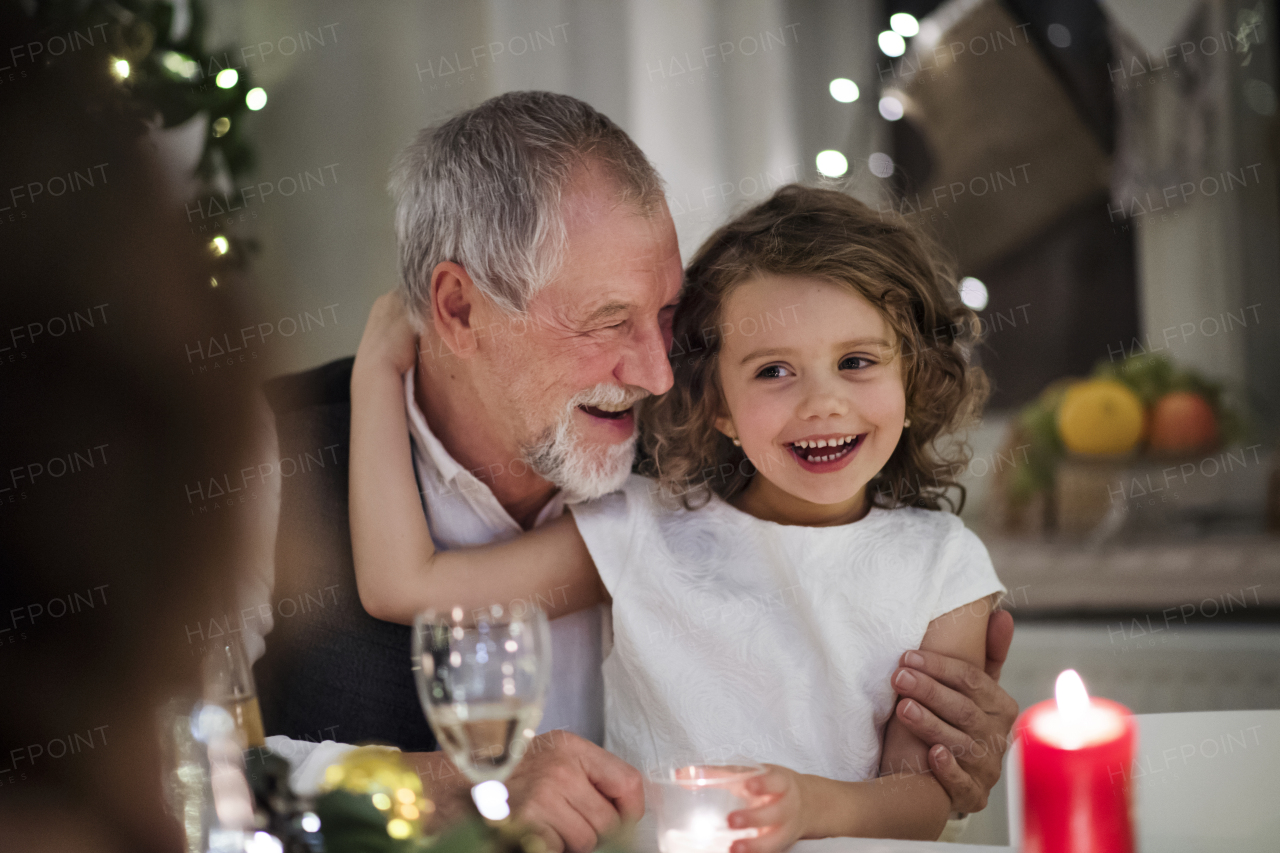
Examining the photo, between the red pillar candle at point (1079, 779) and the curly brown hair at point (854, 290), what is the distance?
2.24 feet

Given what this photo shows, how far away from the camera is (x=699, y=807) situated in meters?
0.71

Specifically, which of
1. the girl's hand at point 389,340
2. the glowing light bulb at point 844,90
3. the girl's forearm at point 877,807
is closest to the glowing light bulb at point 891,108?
the glowing light bulb at point 844,90

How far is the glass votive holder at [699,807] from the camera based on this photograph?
71 cm

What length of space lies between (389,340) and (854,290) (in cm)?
56

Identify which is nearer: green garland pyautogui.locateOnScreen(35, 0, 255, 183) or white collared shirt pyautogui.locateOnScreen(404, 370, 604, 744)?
green garland pyautogui.locateOnScreen(35, 0, 255, 183)

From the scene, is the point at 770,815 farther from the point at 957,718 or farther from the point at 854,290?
the point at 854,290

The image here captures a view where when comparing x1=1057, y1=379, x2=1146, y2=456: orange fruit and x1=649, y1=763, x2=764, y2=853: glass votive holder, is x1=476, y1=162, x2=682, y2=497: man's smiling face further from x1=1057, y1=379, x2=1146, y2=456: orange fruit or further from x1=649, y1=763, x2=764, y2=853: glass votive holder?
x1=1057, y1=379, x2=1146, y2=456: orange fruit


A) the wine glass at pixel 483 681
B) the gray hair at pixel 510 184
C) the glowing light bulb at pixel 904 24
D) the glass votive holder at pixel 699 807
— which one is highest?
the glowing light bulb at pixel 904 24

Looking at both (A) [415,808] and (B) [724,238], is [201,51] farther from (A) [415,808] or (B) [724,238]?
(A) [415,808]

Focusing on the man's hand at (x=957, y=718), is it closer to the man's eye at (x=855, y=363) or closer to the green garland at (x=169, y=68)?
the man's eye at (x=855, y=363)

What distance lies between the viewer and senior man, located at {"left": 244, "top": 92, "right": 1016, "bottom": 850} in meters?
1.18

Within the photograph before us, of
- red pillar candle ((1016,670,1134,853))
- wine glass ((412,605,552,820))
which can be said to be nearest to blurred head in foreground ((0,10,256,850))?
wine glass ((412,605,552,820))

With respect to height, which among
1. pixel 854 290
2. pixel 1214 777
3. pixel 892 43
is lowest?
pixel 1214 777

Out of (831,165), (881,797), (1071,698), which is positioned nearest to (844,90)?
(831,165)
